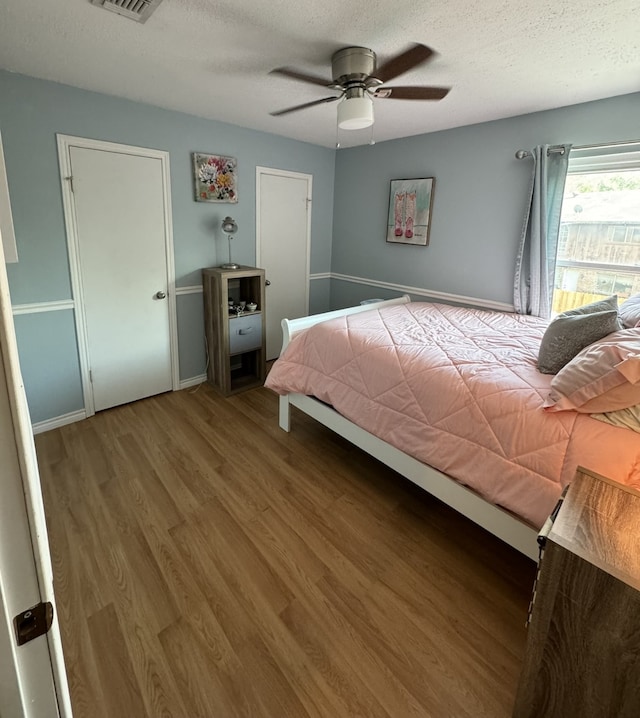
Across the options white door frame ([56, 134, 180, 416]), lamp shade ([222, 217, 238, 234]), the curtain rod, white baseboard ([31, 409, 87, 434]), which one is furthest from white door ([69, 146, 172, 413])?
the curtain rod

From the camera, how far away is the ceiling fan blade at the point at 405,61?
1.58 m

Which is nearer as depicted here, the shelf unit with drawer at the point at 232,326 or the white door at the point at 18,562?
the white door at the point at 18,562

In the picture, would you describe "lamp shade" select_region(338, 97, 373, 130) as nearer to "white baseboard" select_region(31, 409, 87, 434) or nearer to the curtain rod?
the curtain rod

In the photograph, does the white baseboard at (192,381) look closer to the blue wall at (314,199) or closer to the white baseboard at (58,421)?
the blue wall at (314,199)

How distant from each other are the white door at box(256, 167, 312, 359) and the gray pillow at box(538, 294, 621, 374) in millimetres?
2783

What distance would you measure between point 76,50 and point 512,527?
3.11m

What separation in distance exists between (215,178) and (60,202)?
122cm

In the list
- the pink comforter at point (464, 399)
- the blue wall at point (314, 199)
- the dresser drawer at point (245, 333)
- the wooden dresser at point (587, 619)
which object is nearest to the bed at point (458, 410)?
the pink comforter at point (464, 399)

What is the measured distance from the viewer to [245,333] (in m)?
3.46

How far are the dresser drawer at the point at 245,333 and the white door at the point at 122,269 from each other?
0.55m

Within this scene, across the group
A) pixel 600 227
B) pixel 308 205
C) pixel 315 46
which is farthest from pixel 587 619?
pixel 308 205

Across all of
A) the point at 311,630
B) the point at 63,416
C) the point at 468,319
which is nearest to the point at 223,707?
the point at 311,630

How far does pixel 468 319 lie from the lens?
2898 millimetres

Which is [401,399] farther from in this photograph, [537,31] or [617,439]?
[537,31]
